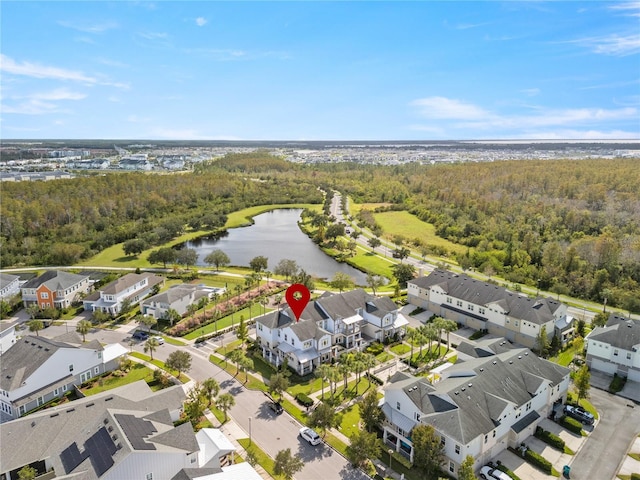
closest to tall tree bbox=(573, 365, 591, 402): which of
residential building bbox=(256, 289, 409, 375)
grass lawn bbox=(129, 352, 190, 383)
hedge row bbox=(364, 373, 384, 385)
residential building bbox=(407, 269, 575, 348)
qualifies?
residential building bbox=(407, 269, 575, 348)

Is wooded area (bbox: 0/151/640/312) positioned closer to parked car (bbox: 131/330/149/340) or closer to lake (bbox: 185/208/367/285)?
lake (bbox: 185/208/367/285)

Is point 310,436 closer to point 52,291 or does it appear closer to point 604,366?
point 604,366

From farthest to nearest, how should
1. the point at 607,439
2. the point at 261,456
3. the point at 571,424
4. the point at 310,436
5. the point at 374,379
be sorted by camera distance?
the point at 374,379, the point at 571,424, the point at 607,439, the point at 310,436, the point at 261,456

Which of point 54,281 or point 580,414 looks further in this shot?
point 54,281

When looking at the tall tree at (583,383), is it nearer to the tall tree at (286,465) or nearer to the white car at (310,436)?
the white car at (310,436)

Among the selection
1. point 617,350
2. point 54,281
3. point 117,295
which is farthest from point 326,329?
point 54,281

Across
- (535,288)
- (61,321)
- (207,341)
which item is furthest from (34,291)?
(535,288)
